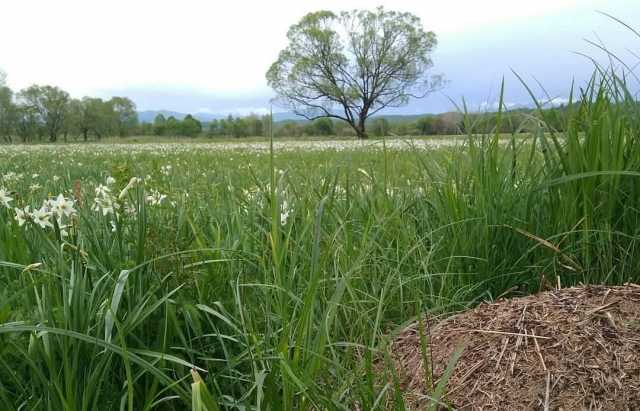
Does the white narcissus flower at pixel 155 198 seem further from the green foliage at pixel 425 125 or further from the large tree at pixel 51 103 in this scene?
the large tree at pixel 51 103

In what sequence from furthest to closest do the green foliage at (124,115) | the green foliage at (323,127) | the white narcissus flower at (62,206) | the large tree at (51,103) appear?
the green foliage at (124,115) → the large tree at (51,103) → the green foliage at (323,127) → the white narcissus flower at (62,206)

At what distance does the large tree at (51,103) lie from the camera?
241ft

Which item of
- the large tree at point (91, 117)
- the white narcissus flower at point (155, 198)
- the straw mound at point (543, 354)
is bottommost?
the straw mound at point (543, 354)

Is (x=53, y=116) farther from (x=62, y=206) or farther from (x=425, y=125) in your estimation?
(x=62, y=206)

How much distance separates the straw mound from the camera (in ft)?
4.86

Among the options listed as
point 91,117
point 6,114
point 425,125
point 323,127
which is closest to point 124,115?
point 91,117

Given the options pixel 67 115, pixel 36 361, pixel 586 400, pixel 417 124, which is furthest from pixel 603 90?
pixel 67 115

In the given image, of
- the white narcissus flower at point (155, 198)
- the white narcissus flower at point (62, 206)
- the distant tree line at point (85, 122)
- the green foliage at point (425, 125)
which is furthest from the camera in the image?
the distant tree line at point (85, 122)

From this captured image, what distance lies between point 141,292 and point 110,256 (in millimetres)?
323

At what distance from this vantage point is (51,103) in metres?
75.4

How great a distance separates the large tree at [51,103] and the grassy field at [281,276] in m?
79.3

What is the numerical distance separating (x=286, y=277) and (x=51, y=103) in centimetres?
8392

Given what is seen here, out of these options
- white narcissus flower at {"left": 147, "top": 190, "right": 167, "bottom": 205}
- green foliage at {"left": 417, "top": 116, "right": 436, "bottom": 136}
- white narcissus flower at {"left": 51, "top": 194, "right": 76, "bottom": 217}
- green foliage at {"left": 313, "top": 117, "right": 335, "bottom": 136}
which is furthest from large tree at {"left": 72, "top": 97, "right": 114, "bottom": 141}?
white narcissus flower at {"left": 51, "top": 194, "right": 76, "bottom": 217}

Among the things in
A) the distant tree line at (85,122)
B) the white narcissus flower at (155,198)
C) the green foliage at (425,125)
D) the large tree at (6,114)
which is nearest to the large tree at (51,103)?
the distant tree line at (85,122)
